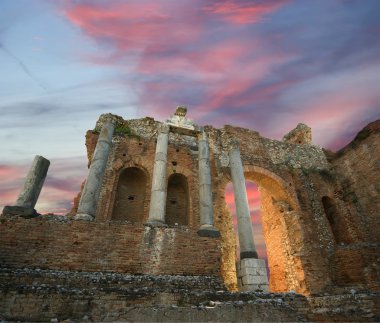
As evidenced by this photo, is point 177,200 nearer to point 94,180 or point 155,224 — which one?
point 155,224

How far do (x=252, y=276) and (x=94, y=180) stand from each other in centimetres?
608

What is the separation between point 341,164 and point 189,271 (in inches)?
454

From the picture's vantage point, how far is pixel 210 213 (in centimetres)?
876

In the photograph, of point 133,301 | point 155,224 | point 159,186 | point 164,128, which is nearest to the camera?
point 133,301

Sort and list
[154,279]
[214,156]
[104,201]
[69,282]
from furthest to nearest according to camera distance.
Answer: [214,156] → [104,201] → [154,279] → [69,282]

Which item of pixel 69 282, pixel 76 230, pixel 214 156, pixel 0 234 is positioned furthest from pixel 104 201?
pixel 214 156

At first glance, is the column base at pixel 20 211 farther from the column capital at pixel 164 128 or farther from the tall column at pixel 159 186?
the column capital at pixel 164 128

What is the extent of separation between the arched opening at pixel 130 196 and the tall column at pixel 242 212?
4242 millimetres

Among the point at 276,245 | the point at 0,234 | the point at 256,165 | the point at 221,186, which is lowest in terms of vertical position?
the point at 0,234

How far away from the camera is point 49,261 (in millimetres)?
6133

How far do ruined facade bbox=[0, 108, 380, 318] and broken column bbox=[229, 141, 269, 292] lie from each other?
0.04 meters

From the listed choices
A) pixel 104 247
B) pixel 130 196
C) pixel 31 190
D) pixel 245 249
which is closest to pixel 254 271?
pixel 245 249

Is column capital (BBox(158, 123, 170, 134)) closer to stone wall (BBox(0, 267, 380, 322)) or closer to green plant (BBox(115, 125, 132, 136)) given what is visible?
green plant (BBox(115, 125, 132, 136))

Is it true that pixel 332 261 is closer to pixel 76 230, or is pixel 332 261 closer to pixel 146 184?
pixel 146 184
